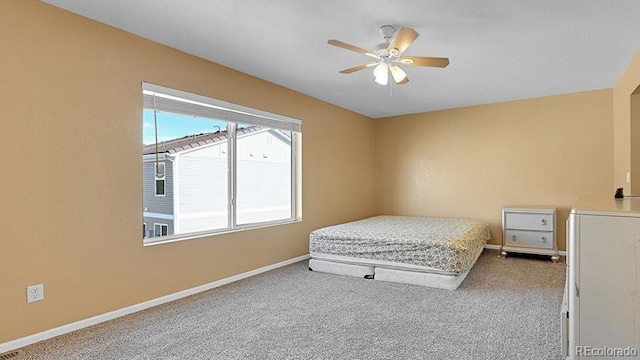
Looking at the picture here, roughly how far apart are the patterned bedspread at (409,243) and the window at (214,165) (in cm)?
84

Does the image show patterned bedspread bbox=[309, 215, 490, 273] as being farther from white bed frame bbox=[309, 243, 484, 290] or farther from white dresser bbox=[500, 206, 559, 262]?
white dresser bbox=[500, 206, 559, 262]

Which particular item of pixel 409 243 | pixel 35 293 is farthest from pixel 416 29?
pixel 35 293

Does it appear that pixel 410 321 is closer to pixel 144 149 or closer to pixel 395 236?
pixel 395 236

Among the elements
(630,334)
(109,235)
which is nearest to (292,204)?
(109,235)

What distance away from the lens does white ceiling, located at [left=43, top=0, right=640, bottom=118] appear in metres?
2.44

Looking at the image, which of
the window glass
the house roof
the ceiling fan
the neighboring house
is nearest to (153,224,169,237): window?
the neighboring house

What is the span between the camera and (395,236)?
3797 millimetres

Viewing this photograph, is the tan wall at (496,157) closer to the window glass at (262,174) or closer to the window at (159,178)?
the window glass at (262,174)

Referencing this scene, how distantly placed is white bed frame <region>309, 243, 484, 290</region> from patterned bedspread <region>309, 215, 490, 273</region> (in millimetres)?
60

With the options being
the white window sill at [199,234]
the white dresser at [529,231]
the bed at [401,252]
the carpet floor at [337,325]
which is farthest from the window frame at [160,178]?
the white dresser at [529,231]

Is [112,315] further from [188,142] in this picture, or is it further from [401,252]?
[401,252]

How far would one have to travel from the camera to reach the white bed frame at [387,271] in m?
3.42

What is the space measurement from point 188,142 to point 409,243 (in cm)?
245

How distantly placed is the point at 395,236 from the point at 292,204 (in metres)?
1.55
